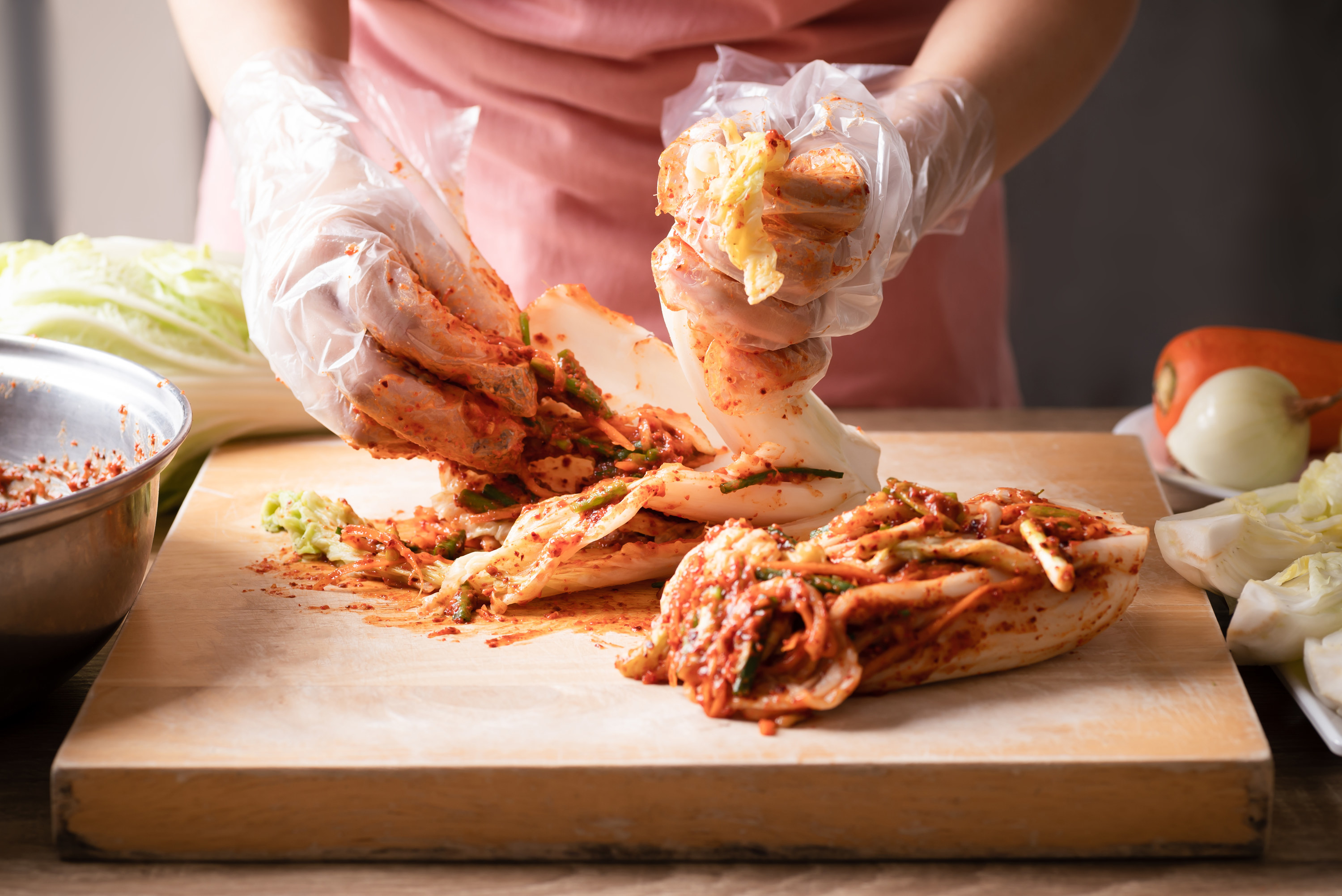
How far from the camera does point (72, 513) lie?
1.69m

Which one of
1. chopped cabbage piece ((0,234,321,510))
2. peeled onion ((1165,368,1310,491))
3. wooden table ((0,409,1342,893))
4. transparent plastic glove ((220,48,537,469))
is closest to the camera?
wooden table ((0,409,1342,893))

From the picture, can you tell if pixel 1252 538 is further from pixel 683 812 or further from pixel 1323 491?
pixel 683 812

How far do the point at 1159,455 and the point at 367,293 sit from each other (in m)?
2.37

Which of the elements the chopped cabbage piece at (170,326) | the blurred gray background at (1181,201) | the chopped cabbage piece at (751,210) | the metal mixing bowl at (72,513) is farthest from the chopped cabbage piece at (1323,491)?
the blurred gray background at (1181,201)

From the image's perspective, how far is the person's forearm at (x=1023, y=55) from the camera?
9.37ft

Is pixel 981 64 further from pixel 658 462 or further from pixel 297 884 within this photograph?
pixel 297 884

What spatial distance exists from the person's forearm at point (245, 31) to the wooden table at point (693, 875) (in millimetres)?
1913

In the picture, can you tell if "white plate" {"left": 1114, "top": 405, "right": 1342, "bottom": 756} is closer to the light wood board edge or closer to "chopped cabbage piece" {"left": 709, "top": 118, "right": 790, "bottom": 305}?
the light wood board edge

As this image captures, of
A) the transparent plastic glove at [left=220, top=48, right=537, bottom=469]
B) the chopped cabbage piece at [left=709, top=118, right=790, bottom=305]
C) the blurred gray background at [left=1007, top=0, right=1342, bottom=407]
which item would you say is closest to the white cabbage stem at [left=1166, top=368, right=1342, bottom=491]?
the chopped cabbage piece at [left=709, top=118, right=790, bottom=305]

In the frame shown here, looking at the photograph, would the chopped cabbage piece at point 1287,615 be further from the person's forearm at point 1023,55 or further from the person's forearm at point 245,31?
the person's forearm at point 245,31

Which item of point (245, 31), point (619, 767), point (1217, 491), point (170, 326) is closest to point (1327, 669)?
point (1217, 491)

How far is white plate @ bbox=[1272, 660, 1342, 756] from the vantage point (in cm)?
181

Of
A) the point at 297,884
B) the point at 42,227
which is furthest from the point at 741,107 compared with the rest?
the point at 42,227

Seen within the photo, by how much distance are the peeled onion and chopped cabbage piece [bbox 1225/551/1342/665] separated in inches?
37.5
